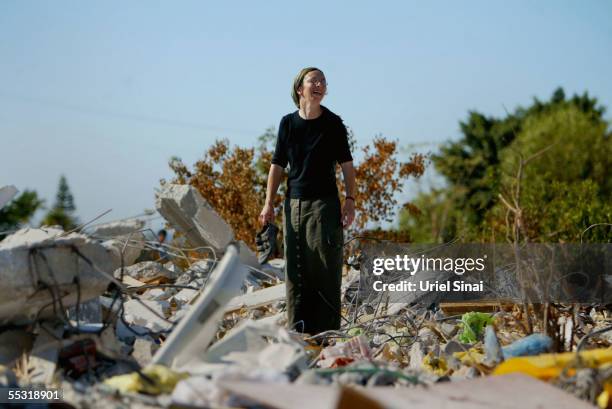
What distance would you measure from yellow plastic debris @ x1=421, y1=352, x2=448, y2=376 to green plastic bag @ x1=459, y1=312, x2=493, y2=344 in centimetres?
68

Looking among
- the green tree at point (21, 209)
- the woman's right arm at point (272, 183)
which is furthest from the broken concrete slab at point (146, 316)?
the green tree at point (21, 209)

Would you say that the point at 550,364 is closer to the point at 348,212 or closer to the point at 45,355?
the point at 45,355

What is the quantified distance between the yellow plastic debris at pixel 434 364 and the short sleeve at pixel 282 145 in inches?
72.7

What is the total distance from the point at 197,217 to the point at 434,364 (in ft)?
17.2

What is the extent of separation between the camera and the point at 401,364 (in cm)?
477

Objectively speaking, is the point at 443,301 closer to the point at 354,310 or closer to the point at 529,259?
the point at 354,310

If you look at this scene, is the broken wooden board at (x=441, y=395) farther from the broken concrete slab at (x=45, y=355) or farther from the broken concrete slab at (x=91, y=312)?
the broken concrete slab at (x=91, y=312)

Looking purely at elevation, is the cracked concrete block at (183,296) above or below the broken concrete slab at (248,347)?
above

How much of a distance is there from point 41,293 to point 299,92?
8.12 feet

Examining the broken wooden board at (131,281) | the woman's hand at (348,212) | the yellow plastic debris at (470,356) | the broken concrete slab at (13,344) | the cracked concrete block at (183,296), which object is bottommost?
the yellow plastic debris at (470,356)

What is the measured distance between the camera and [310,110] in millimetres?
5754

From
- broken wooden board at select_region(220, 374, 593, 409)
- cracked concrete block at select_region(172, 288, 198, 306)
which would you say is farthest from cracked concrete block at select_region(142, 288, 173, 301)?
broken wooden board at select_region(220, 374, 593, 409)

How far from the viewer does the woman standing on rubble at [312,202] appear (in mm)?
5773

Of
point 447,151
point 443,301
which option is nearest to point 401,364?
point 443,301
